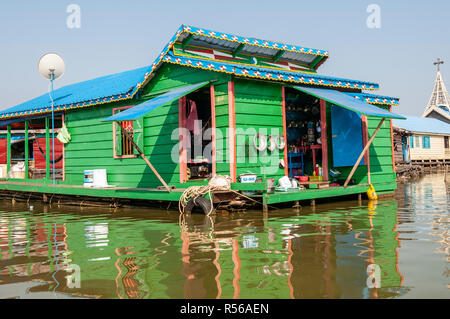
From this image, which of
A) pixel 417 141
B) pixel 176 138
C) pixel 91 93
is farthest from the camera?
pixel 417 141

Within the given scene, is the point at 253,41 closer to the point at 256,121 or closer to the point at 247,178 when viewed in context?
the point at 256,121

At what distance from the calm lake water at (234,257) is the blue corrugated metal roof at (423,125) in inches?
1065

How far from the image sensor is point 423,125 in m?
36.5

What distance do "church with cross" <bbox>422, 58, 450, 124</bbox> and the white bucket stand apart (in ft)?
128

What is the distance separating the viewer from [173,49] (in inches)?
450

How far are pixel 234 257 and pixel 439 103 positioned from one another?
159ft

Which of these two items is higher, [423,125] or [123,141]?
[423,125]

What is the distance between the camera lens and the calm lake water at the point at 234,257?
3967mm

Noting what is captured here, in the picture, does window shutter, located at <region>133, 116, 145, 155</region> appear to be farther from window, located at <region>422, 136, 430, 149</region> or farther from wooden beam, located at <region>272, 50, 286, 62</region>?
window, located at <region>422, 136, 430, 149</region>

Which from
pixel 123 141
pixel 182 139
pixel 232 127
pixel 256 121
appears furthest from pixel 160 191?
pixel 123 141

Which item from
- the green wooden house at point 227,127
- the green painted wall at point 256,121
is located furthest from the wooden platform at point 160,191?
the green painted wall at point 256,121
